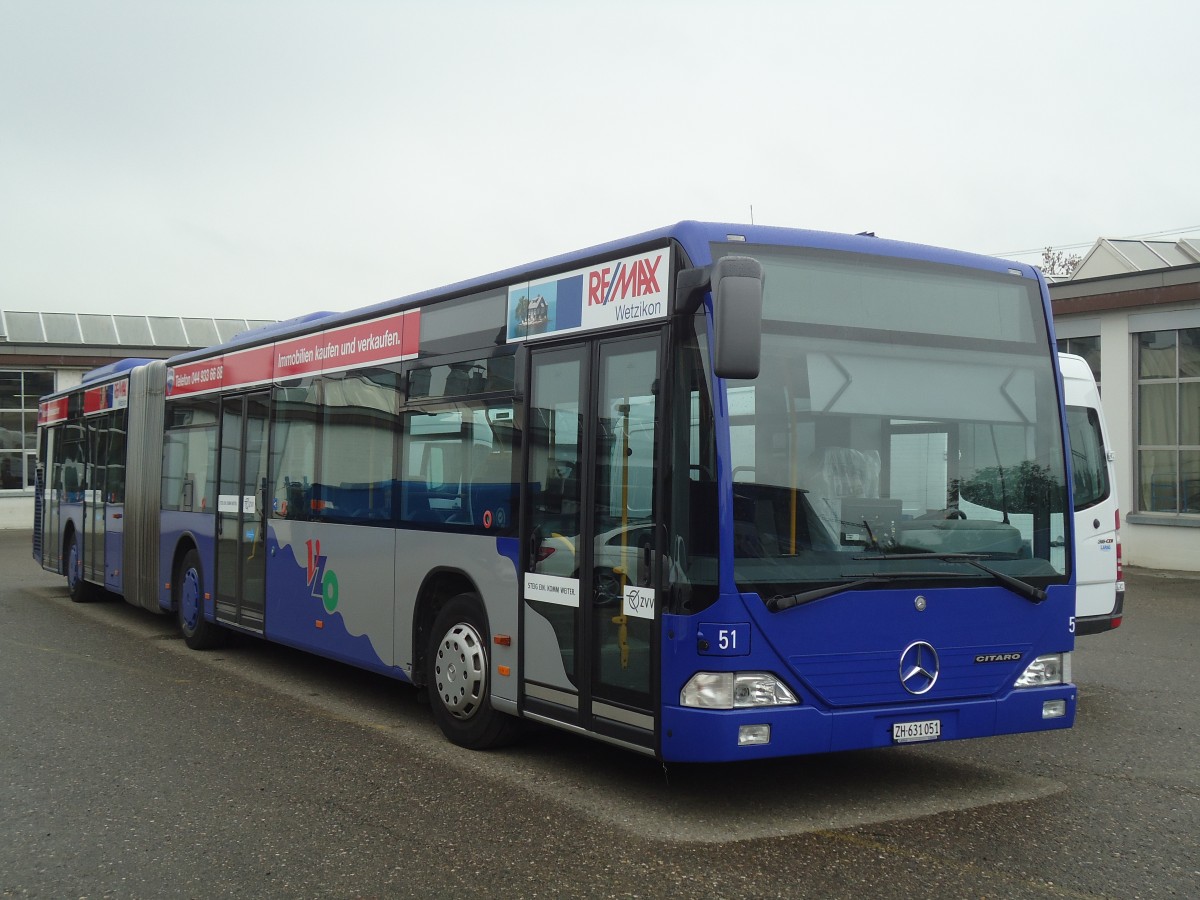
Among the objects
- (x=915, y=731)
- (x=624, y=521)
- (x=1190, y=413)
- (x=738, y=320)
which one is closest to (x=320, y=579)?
(x=624, y=521)

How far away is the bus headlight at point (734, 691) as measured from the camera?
5.87 metres

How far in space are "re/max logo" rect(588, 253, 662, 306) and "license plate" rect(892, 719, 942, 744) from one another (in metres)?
2.44

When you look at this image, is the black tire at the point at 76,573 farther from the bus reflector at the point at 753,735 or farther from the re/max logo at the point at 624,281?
the bus reflector at the point at 753,735

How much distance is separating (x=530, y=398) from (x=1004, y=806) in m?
3.31

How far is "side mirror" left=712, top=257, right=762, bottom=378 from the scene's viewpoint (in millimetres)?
5598

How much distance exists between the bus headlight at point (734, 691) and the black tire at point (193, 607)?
758 cm

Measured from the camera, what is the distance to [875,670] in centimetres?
617

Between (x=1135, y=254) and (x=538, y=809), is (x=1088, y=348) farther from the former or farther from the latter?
(x=538, y=809)

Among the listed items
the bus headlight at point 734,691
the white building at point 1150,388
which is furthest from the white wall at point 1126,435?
the bus headlight at point 734,691

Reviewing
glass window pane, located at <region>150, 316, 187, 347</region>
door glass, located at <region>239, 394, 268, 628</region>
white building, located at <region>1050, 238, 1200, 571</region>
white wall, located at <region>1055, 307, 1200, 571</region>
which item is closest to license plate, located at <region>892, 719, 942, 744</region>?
door glass, located at <region>239, 394, 268, 628</region>

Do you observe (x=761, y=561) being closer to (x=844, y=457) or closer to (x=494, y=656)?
(x=844, y=457)

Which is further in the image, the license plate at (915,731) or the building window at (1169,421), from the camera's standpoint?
the building window at (1169,421)

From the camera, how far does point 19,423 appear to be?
4097 centimetres

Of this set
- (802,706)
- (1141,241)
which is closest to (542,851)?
(802,706)
